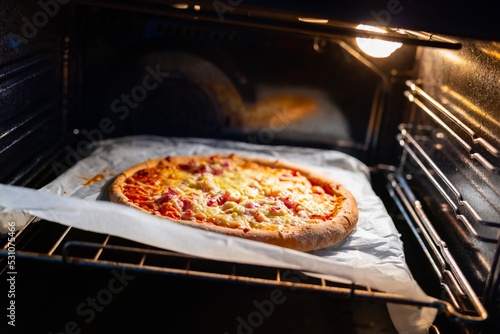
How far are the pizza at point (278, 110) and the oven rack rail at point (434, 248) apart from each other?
29.8 inches

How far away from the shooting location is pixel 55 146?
3303 mm

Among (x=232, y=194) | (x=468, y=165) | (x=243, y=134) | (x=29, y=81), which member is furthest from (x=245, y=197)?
(x=29, y=81)

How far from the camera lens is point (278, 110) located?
12.0 feet

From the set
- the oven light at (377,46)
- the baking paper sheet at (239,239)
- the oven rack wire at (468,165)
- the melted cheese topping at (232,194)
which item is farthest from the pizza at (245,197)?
the oven light at (377,46)

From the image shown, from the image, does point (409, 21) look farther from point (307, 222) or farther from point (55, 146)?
point (55, 146)

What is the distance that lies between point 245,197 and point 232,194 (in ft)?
0.26

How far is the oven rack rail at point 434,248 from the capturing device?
2113mm

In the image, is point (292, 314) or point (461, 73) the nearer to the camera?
point (292, 314)

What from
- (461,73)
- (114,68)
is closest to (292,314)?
(461,73)

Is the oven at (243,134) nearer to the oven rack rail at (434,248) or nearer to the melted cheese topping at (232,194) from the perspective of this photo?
the oven rack rail at (434,248)

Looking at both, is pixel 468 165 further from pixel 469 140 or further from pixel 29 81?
pixel 29 81

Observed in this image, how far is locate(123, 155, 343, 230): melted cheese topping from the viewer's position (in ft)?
8.61

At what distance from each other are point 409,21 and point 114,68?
2187 millimetres

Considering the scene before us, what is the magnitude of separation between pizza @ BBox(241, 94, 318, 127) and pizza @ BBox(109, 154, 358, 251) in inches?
14.3
